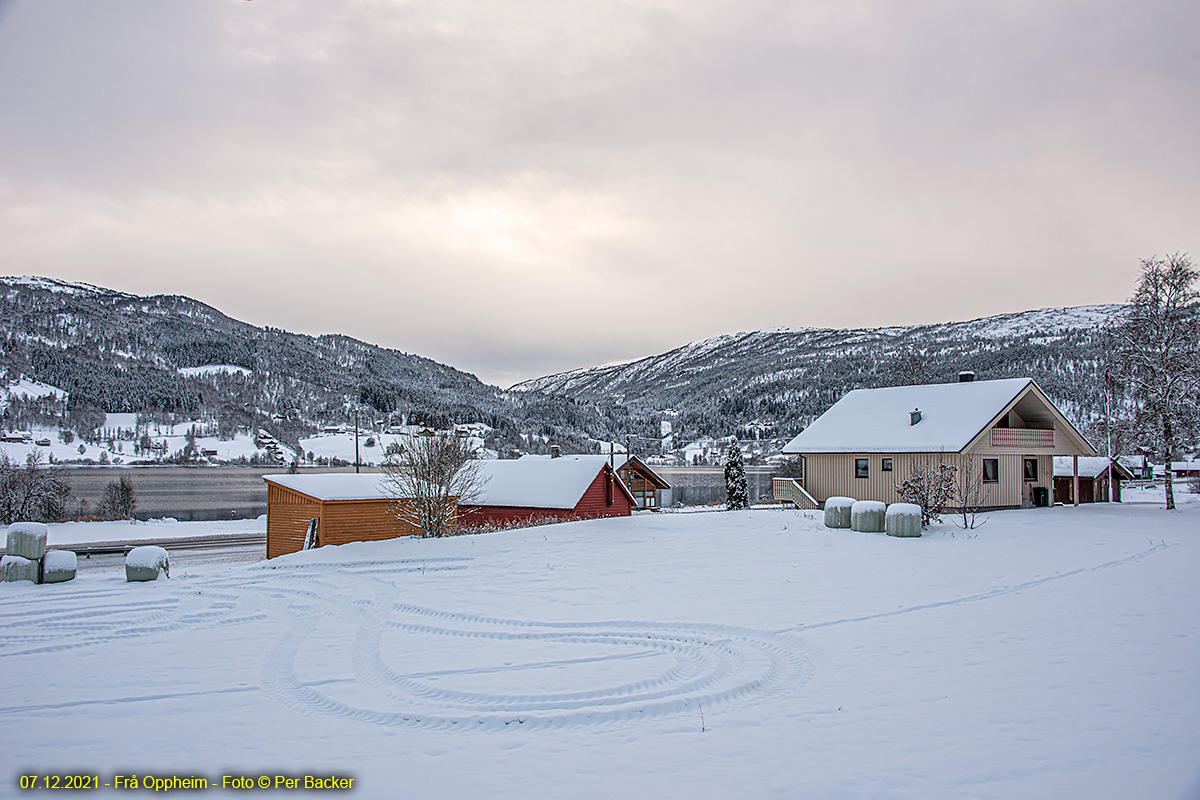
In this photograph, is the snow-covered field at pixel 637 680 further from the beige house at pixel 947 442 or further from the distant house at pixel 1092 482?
the distant house at pixel 1092 482

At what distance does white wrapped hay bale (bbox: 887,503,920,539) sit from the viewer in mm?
20484

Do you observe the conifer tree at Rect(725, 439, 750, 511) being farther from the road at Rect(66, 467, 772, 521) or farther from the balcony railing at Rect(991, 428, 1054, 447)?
the balcony railing at Rect(991, 428, 1054, 447)

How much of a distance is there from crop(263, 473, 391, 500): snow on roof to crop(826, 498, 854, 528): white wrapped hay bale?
56.1 ft

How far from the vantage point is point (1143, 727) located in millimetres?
6203

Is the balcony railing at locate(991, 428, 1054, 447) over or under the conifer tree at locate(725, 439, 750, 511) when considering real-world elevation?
over

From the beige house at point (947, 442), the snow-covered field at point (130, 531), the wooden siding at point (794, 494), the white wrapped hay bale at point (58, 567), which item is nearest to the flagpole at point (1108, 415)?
the beige house at point (947, 442)

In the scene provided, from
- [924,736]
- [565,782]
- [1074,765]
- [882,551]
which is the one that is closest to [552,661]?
[565,782]

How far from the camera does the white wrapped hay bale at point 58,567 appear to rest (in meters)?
14.9

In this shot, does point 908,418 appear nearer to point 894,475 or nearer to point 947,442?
point 894,475

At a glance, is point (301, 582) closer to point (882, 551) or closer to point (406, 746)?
point (406, 746)

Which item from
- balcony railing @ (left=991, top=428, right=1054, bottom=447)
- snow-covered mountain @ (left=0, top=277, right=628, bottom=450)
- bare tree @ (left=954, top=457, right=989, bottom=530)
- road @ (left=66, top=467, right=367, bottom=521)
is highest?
snow-covered mountain @ (left=0, top=277, right=628, bottom=450)

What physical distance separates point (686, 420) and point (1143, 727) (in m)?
181


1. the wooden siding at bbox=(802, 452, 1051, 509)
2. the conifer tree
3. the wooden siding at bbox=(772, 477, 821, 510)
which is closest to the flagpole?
the wooden siding at bbox=(802, 452, 1051, 509)

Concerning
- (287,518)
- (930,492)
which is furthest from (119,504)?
(930,492)
